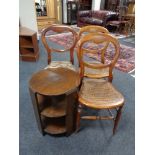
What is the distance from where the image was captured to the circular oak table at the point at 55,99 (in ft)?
4.20

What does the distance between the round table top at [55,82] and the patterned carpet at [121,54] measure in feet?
5.44

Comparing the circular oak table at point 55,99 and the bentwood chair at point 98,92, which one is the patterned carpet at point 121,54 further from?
the circular oak table at point 55,99

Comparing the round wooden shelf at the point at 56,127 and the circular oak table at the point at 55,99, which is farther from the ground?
the circular oak table at the point at 55,99

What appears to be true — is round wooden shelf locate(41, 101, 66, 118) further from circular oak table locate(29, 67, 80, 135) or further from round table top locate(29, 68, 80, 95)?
round table top locate(29, 68, 80, 95)

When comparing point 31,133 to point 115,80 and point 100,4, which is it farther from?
point 100,4

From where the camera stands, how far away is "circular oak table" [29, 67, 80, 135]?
1.28 meters

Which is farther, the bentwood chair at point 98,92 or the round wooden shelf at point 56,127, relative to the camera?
the round wooden shelf at point 56,127

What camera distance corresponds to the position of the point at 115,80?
2.53m

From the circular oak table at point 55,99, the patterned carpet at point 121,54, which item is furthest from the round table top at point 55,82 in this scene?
the patterned carpet at point 121,54

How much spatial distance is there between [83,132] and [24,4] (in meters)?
3.25

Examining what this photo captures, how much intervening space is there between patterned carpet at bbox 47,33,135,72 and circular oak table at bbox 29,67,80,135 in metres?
1.72
